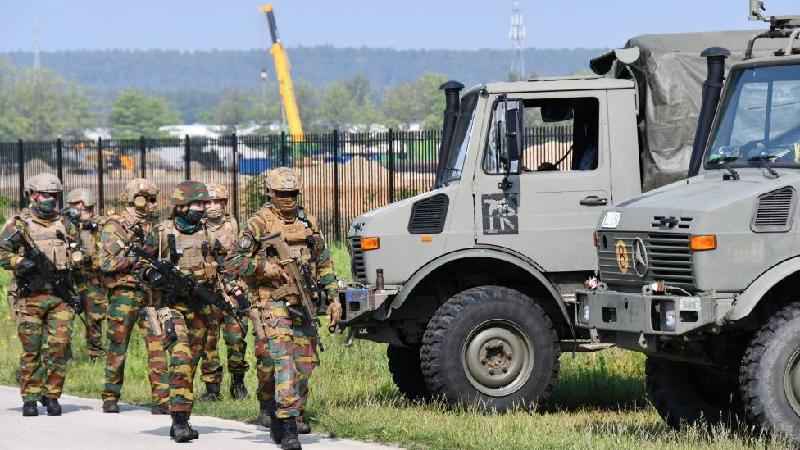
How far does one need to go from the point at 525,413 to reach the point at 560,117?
2508 millimetres

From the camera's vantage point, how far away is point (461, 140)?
49.3 feet

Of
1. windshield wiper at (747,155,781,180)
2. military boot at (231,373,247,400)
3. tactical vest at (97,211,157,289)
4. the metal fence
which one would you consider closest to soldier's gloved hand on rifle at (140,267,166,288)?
tactical vest at (97,211,157,289)

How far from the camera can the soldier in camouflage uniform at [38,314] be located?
51.3ft

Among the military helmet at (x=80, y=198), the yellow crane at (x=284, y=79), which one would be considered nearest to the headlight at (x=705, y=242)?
the military helmet at (x=80, y=198)

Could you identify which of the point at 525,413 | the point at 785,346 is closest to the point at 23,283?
the point at 525,413

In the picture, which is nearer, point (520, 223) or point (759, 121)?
point (759, 121)

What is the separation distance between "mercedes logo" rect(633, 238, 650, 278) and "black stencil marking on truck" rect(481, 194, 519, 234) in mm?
2522

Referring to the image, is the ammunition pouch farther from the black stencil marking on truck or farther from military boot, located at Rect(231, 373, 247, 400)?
military boot, located at Rect(231, 373, 247, 400)

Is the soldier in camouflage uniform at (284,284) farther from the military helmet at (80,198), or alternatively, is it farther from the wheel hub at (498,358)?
the military helmet at (80,198)

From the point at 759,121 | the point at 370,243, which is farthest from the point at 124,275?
the point at 759,121

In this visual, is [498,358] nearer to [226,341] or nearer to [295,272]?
[295,272]

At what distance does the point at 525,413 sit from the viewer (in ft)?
46.9

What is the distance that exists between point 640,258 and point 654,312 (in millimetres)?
502

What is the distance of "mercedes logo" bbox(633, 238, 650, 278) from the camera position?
479 inches
